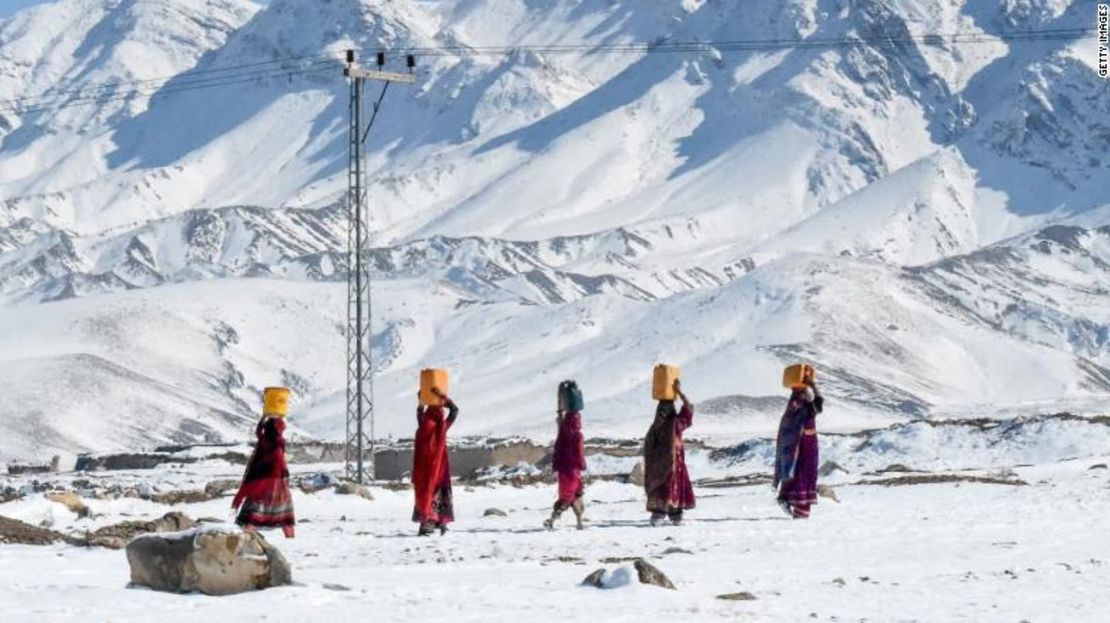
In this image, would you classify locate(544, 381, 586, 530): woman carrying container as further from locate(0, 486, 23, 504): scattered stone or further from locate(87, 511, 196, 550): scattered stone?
locate(0, 486, 23, 504): scattered stone

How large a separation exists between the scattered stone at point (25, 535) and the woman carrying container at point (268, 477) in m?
1.83

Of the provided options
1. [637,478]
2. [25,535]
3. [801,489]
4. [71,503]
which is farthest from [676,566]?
[637,478]

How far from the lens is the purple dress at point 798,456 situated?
26.9 metres

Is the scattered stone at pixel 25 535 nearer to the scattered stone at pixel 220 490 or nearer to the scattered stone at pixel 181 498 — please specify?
the scattered stone at pixel 181 498

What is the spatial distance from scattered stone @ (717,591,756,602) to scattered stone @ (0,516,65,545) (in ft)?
25.6

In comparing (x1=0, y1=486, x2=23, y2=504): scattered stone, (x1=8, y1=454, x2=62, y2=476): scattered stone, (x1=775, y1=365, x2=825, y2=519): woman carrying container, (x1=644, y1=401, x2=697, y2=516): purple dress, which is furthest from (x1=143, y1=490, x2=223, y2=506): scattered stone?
(x1=8, y1=454, x2=62, y2=476): scattered stone

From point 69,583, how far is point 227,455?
79907mm

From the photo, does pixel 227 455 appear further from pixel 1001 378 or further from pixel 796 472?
pixel 1001 378

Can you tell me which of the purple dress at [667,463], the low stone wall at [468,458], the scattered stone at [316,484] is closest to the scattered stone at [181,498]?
the scattered stone at [316,484]

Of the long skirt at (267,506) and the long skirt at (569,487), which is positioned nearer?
the long skirt at (267,506)

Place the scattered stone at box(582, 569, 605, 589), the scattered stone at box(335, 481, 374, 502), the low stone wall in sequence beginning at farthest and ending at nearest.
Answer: the low stone wall, the scattered stone at box(335, 481, 374, 502), the scattered stone at box(582, 569, 605, 589)

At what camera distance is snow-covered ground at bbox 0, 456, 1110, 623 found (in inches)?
621

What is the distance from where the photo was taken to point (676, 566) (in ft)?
66.3

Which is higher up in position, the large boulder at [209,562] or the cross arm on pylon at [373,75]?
the cross arm on pylon at [373,75]
